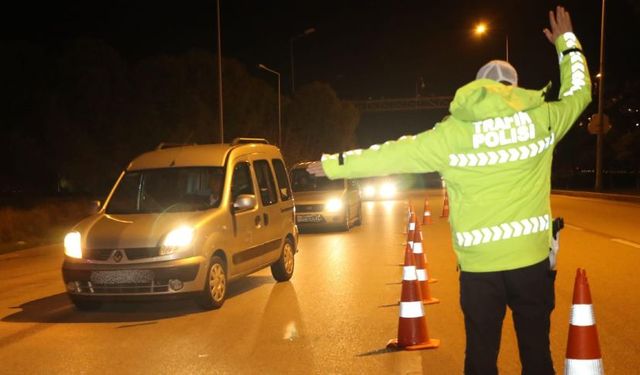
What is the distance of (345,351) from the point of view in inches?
275

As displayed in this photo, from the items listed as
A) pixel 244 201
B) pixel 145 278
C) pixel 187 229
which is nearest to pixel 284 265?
pixel 244 201

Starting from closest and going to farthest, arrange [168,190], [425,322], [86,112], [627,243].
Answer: [425,322]
[168,190]
[627,243]
[86,112]

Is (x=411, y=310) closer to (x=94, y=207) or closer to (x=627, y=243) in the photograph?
(x=94, y=207)

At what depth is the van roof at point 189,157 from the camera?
34.3 feet

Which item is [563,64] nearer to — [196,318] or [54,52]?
[196,318]

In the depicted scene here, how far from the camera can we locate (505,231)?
3.75m

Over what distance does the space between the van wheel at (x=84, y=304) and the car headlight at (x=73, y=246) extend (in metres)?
0.48

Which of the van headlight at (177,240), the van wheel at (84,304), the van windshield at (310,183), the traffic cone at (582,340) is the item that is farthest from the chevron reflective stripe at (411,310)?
the van windshield at (310,183)

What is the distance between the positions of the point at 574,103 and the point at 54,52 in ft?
105

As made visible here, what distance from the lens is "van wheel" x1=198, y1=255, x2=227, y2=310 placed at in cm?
910

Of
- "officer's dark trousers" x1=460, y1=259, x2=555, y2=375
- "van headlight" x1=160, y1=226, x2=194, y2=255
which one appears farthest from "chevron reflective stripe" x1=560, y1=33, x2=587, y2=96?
"van headlight" x1=160, y1=226, x2=194, y2=255

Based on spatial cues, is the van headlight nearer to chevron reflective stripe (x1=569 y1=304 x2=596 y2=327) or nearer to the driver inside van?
the driver inside van

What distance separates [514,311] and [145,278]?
572cm

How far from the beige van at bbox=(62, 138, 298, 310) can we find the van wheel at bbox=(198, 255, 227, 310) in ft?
0.04
